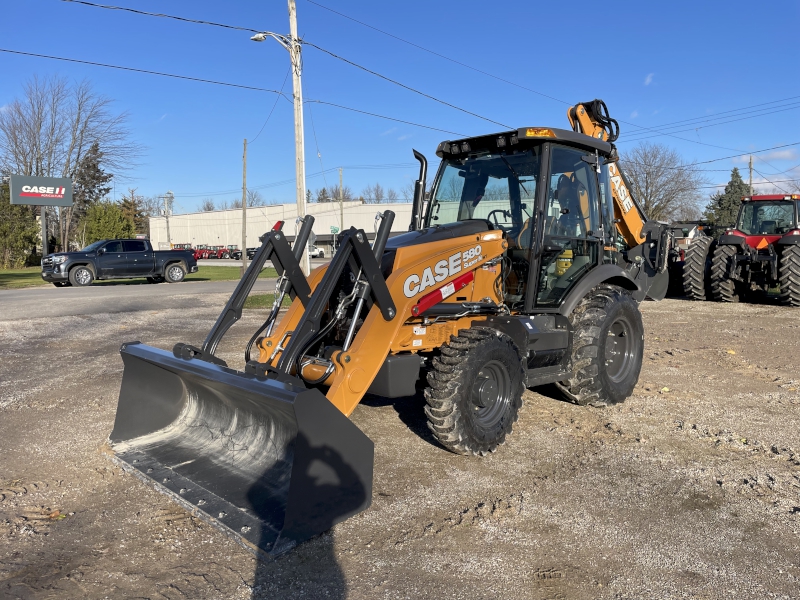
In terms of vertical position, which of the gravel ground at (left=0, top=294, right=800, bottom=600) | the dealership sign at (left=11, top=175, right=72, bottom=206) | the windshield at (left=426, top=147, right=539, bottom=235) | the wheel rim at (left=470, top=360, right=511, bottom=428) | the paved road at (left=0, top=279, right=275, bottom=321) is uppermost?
the dealership sign at (left=11, top=175, right=72, bottom=206)

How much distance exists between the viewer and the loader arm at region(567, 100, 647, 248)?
699 centimetres

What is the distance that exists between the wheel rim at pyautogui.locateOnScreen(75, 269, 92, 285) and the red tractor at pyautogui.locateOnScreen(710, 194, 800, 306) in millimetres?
20244

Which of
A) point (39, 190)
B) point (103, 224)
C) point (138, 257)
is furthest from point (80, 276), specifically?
point (103, 224)

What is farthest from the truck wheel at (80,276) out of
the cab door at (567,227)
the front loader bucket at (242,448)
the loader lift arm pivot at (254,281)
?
the cab door at (567,227)

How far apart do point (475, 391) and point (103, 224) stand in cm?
5175

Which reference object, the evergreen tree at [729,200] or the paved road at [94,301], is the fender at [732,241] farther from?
the evergreen tree at [729,200]

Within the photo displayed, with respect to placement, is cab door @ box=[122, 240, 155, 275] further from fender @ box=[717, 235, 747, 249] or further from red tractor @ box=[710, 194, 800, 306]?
fender @ box=[717, 235, 747, 249]

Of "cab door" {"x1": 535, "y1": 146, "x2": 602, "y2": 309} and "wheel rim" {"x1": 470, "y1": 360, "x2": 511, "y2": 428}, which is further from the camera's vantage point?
"cab door" {"x1": 535, "y1": 146, "x2": 602, "y2": 309}

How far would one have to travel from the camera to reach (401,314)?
454 centimetres

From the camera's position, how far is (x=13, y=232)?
118ft

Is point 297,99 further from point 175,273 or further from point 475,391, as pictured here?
point 475,391

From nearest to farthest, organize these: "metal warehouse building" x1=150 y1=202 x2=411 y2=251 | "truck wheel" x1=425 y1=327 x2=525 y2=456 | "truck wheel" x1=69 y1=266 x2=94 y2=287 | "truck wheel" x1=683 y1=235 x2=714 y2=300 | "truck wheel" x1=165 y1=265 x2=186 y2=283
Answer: "truck wheel" x1=425 y1=327 x2=525 y2=456, "truck wheel" x1=683 y1=235 x2=714 y2=300, "truck wheel" x1=69 y1=266 x2=94 y2=287, "truck wheel" x1=165 y1=265 x2=186 y2=283, "metal warehouse building" x1=150 y1=202 x2=411 y2=251

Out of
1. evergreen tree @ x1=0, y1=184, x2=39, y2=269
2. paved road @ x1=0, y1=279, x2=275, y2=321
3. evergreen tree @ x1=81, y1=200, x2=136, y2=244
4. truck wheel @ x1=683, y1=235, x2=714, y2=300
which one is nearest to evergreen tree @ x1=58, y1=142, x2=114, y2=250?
evergreen tree @ x1=81, y1=200, x2=136, y2=244

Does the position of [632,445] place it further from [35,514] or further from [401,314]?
[35,514]
